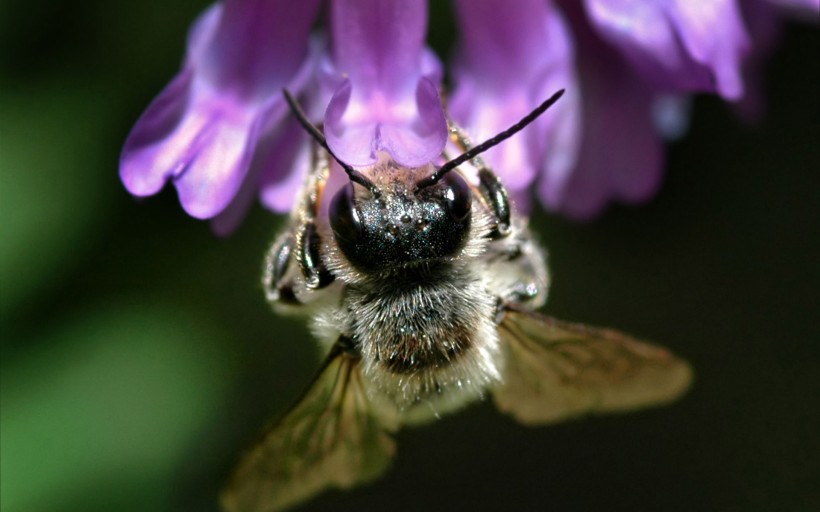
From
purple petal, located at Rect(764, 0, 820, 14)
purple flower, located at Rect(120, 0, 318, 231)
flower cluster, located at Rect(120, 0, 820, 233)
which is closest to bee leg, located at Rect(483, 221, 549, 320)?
flower cluster, located at Rect(120, 0, 820, 233)

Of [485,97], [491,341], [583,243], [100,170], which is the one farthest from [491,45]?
[583,243]

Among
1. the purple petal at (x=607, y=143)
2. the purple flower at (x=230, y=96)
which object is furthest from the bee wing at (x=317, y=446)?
the purple petal at (x=607, y=143)

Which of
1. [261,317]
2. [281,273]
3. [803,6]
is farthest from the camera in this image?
[261,317]

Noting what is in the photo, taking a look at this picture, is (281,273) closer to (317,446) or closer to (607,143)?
(317,446)

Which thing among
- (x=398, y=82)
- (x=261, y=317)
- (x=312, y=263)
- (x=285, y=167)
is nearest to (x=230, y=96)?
(x=285, y=167)

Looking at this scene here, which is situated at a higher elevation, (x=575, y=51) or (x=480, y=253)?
(x=575, y=51)

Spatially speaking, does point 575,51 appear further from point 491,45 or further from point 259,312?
point 259,312
